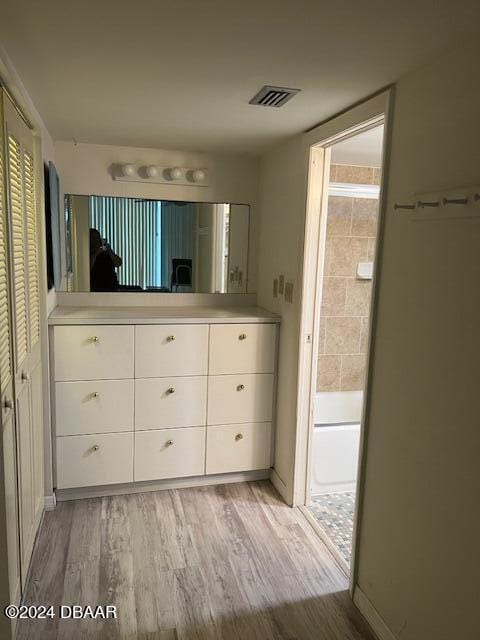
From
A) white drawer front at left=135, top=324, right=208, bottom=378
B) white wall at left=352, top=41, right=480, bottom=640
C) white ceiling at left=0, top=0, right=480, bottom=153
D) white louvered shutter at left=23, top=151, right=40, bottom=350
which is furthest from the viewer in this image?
white drawer front at left=135, top=324, right=208, bottom=378

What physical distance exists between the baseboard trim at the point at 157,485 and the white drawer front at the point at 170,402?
38 centimetres

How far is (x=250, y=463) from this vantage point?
3109mm

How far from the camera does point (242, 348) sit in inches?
117

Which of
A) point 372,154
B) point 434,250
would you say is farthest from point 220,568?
point 372,154

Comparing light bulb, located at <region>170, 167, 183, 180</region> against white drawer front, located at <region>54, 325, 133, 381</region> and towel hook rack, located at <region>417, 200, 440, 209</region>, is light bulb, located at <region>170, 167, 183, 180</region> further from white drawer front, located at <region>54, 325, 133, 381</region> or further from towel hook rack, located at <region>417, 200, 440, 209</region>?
towel hook rack, located at <region>417, 200, 440, 209</region>

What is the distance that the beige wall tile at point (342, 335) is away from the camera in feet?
12.2

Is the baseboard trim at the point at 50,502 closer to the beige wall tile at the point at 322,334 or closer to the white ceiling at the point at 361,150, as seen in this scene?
the beige wall tile at the point at 322,334

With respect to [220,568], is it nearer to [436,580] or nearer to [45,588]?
[45,588]

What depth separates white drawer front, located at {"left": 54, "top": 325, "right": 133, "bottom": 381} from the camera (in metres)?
2.66

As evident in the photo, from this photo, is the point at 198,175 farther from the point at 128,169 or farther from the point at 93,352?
the point at 93,352

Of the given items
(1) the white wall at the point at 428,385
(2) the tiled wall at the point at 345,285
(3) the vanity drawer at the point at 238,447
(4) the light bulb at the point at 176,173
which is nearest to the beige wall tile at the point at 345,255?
(2) the tiled wall at the point at 345,285

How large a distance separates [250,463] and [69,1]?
2.60 meters

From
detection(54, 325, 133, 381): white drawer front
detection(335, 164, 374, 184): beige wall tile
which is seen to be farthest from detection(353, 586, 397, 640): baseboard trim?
detection(335, 164, 374, 184): beige wall tile

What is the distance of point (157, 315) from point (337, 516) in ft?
5.22
